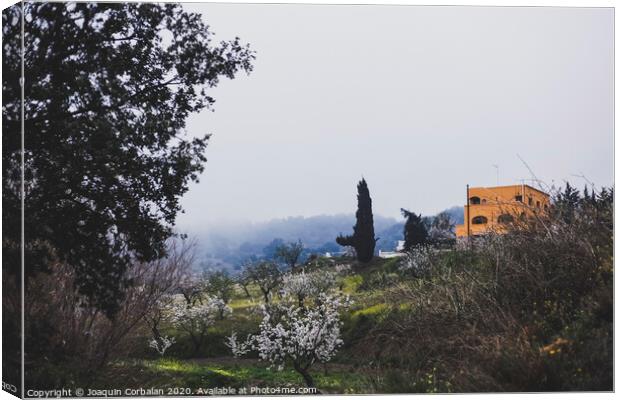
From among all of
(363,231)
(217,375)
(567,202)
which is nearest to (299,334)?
(217,375)

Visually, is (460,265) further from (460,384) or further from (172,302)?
(172,302)

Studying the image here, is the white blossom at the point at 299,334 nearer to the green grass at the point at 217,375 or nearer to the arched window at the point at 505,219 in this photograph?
the green grass at the point at 217,375

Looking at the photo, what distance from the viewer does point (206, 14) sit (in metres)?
9.26

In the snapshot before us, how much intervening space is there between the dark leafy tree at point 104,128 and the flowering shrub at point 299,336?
1503 millimetres

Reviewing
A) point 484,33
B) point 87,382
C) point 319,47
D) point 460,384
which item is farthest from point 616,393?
point 87,382

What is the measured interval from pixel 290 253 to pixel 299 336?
0.96m

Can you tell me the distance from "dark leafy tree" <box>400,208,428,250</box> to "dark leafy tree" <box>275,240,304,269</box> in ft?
4.11

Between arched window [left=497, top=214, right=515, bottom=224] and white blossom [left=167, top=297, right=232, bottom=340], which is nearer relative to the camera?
white blossom [left=167, top=297, right=232, bottom=340]

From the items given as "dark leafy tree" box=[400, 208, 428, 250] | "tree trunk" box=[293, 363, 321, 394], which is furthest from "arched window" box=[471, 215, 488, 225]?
"tree trunk" box=[293, 363, 321, 394]

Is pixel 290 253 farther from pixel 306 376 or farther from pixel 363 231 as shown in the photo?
pixel 306 376

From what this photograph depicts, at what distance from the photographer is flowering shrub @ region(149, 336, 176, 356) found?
9539mm

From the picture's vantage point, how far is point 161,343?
31.4 ft

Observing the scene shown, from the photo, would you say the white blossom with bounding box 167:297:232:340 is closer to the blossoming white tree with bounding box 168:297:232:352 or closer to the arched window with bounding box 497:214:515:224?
the blossoming white tree with bounding box 168:297:232:352

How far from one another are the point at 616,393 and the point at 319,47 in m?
5.02
